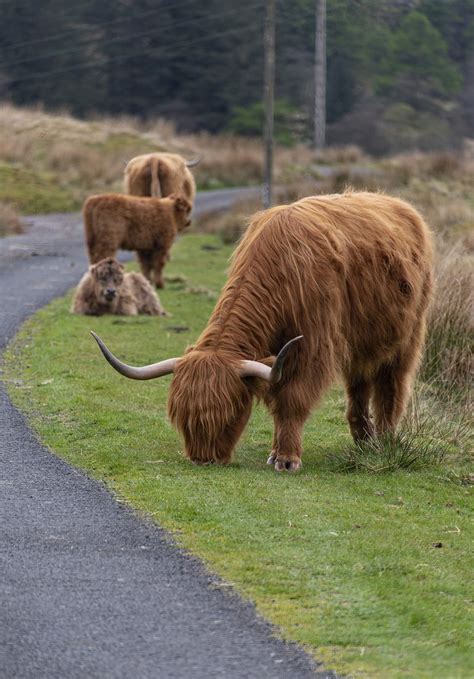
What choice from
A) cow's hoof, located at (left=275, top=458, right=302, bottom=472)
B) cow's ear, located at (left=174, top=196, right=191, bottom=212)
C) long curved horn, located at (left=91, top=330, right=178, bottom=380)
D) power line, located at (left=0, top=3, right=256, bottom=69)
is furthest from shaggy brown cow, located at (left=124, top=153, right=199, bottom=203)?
power line, located at (left=0, top=3, right=256, bottom=69)

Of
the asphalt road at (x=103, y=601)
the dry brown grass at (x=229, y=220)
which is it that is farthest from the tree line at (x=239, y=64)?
the asphalt road at (x=103, y=601)

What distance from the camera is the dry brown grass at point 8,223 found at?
24.6 m

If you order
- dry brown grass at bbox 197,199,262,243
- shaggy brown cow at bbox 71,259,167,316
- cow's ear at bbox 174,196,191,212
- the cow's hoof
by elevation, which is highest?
cow's ear at bbox 174,196,191,212

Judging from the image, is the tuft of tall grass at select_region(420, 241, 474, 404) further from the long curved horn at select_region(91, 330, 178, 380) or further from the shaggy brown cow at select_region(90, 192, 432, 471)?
the long curved horn at select_region(91, 330, 178, 380)

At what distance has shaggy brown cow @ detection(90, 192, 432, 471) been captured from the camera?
7543mm

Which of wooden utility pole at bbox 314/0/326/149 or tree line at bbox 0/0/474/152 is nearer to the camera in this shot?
wooden utility pole at bbox 314/0/326/149

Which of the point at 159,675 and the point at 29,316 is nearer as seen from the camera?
the point at 159,675

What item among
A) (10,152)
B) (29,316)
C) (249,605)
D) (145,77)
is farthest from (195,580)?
(145,77)

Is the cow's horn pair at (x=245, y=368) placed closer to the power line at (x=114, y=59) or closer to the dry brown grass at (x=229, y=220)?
the dry brown grass at (x=229, y=220)

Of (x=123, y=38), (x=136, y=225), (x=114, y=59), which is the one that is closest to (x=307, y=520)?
(x=136, y=225)

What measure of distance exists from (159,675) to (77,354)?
794 centimetres

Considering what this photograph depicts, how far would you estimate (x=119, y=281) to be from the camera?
15.0 m

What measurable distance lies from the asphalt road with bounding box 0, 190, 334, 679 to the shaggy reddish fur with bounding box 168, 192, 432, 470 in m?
0.91

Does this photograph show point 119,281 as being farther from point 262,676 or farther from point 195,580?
point 262,676
